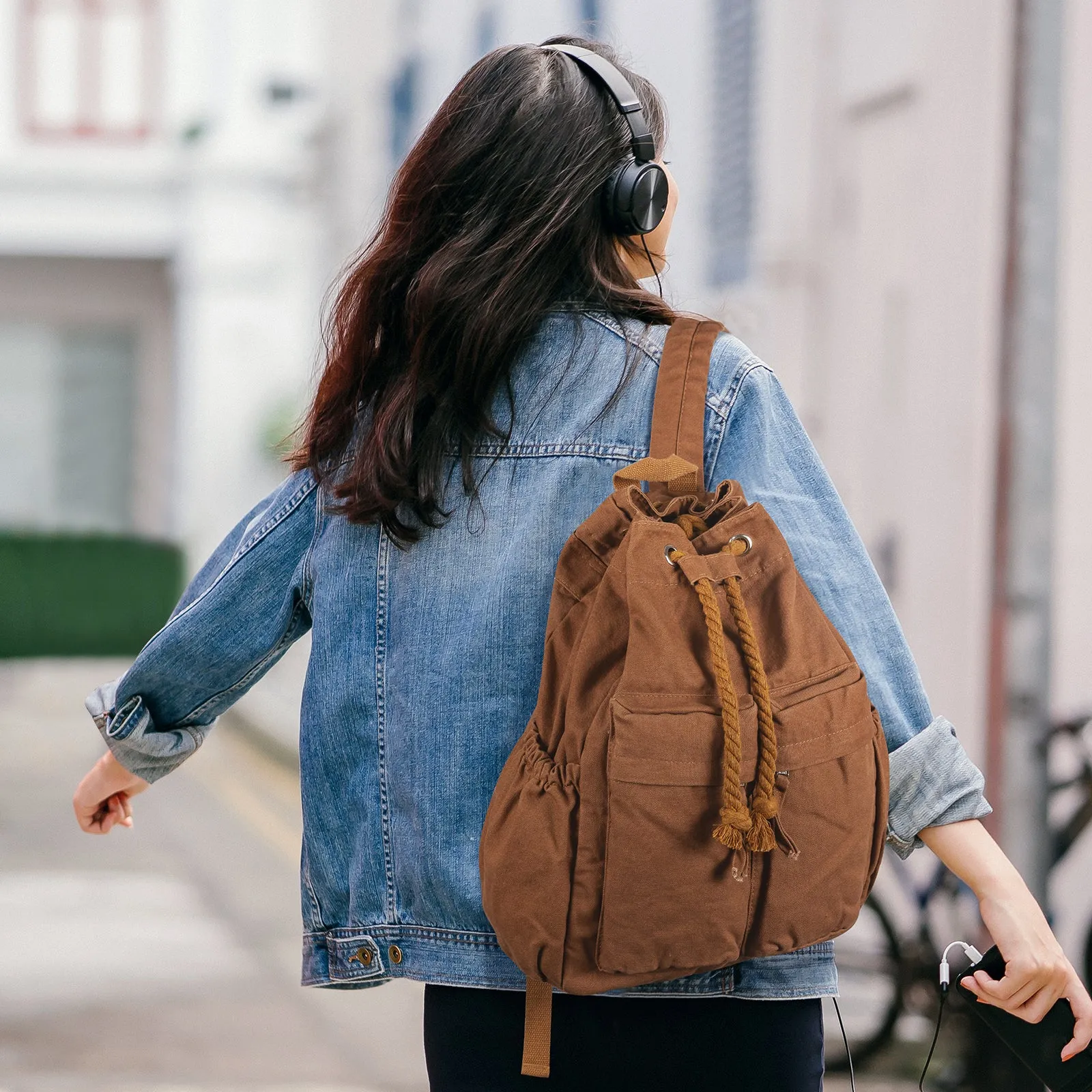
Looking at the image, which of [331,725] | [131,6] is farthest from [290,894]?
[131,6]

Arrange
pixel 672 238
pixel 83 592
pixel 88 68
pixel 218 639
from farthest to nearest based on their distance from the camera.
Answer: pixel 88 68 → pixel 83 592 → pixel 672 238 → pixel 218 639

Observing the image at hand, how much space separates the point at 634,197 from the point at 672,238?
155 inches

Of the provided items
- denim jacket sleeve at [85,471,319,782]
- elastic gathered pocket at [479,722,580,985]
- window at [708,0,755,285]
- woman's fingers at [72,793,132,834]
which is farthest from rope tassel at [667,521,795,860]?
window at [708,0,755,285]

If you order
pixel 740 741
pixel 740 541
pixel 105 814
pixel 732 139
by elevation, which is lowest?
pixel 105 814

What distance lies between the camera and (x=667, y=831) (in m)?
1.22

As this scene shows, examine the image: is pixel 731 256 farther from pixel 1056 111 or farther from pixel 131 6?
pixel 131 6

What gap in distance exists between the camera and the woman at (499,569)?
1362mm

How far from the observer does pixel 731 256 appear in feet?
15.7

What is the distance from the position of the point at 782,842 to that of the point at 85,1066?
3.24m

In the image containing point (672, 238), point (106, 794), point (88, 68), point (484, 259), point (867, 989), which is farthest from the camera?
point (88, 68)

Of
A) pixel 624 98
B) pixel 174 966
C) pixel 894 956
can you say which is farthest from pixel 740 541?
pixel 174 966

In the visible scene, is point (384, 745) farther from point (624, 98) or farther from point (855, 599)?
point (624, 98)

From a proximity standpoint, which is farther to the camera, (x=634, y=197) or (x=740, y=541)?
(x=634, y=197)

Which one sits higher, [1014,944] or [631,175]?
[631,175]
